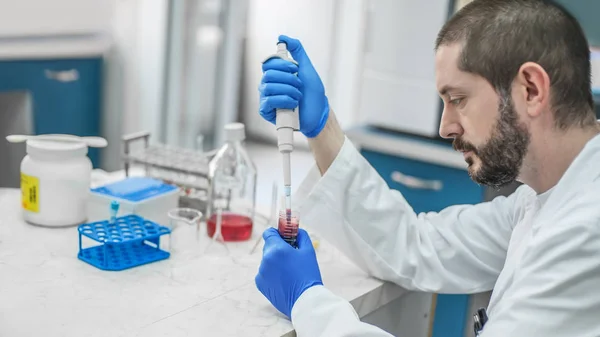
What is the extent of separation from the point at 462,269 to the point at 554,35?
51 cm

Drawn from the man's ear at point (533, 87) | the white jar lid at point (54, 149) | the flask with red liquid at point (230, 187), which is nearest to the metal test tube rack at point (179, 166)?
the flask with red liquid at point (230, 187)

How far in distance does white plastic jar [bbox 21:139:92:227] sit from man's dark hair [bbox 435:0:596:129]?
0.78 meters

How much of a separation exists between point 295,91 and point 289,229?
0.83ft

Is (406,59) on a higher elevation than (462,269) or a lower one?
higher

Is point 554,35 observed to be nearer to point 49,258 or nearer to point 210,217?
point 210,217

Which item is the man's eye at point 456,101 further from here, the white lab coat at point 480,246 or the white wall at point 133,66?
the white wall at point 133,66

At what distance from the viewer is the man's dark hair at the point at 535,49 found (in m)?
1.20

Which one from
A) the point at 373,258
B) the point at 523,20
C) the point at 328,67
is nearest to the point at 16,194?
the point at 373,258

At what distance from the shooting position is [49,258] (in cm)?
140

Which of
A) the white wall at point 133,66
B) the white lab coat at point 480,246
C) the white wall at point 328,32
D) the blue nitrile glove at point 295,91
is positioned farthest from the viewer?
the white wall at point 328,32

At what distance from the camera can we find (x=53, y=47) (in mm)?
2904

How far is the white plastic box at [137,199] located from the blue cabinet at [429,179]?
3.57 feet

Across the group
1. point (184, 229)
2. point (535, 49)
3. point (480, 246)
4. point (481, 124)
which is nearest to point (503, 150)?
point (481, 124)

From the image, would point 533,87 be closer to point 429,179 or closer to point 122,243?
point 122,243
